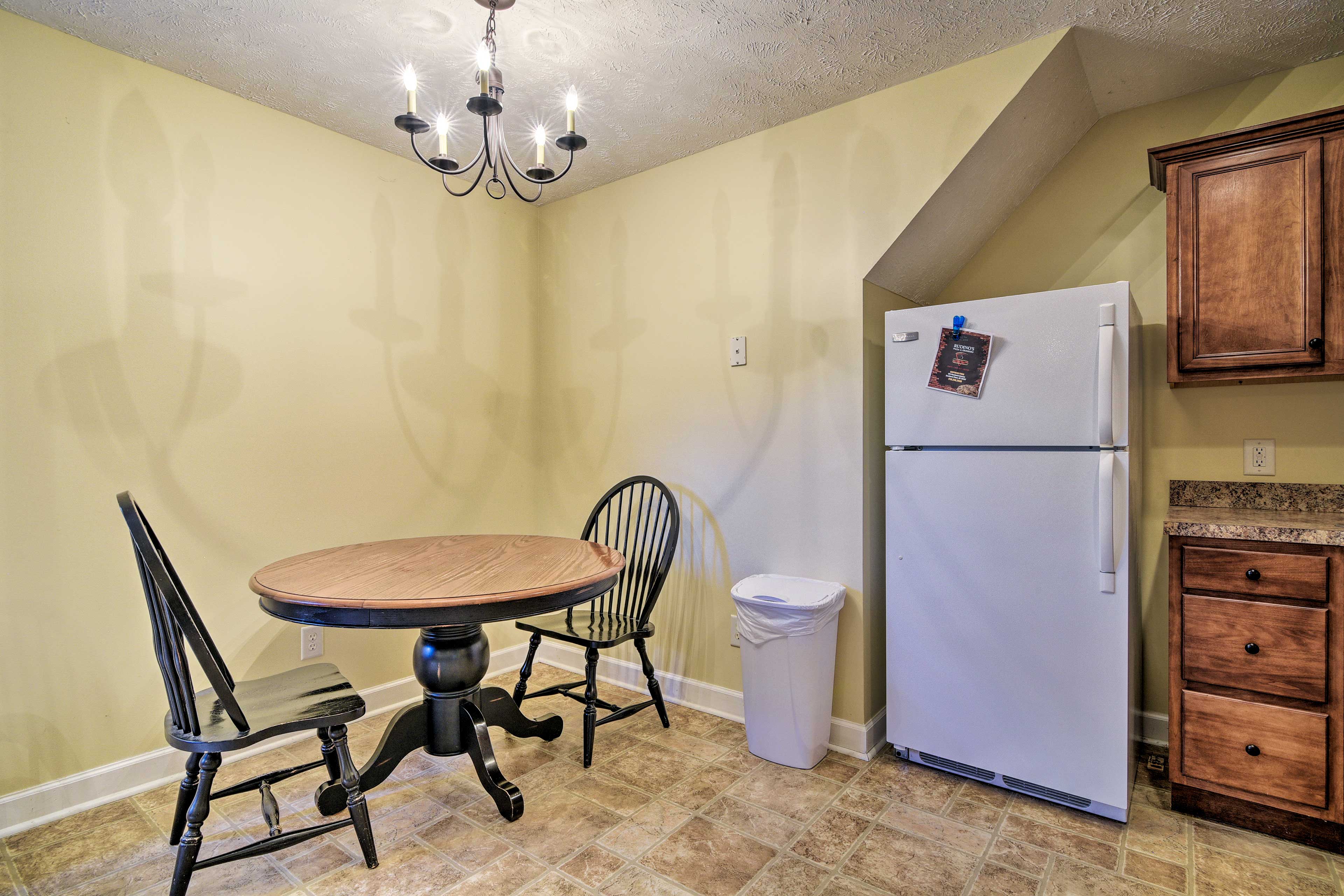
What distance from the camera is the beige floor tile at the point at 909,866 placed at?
5.42 ft

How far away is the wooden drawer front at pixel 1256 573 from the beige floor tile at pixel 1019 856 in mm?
864

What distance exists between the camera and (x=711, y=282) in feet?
9.14

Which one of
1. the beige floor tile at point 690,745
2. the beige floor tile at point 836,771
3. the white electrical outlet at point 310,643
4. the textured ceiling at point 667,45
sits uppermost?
the textured ceiling at point 667,45

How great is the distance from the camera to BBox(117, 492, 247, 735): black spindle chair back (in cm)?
142

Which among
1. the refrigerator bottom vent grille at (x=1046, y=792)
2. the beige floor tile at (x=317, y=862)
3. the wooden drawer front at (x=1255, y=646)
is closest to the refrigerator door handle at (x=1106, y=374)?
the wooden drawer front at (x=1255, y=646)

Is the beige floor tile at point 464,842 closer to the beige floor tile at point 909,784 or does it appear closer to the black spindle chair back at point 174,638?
the black spindle chair back at point 174,638

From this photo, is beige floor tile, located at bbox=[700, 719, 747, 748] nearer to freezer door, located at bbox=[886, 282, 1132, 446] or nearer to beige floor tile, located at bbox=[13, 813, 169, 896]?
freezer door, located at bbox=[886, 282, 1132, 446]

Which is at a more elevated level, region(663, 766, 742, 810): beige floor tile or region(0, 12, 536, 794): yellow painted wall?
region(0, 12, 536, 794): yellow painted wall

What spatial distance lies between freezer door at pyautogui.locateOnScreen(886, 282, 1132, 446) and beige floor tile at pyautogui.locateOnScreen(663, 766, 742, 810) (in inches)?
48.9

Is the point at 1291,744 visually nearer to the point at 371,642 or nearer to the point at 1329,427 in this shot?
the point at 1329,427

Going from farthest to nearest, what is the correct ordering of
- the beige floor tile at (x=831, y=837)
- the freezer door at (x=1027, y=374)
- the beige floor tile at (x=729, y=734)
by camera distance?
the beige floor tile at (x=729, y=734)
the freezer door at (x=1027, y=374)
the beige floor tile at (x=831, y=837)

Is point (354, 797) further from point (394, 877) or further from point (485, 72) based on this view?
point (485, 72)

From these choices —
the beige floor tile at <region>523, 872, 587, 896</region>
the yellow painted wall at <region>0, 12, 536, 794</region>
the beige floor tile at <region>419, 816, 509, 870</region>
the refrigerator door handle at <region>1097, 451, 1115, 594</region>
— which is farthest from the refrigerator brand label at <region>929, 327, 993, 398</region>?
the yellow painted wall at <region>0, 12, 536, 794</region>

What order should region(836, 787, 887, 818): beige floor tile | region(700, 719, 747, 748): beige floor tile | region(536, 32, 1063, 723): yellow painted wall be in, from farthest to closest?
1. region(700, 719, 747, 748): beige floor tile
2. region(536, 32, 1063, 723): yellow painted wall
3. region(836, 787, 887, 818): beige floor tile
